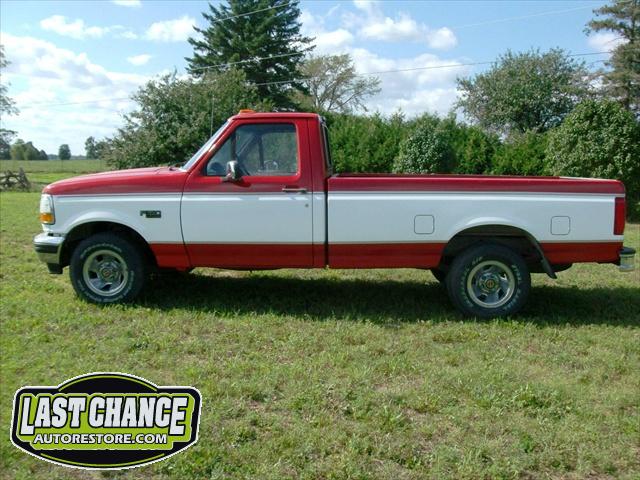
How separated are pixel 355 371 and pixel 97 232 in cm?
332

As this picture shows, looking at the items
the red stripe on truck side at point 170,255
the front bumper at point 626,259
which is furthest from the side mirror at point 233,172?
the front bumper at point 626,259

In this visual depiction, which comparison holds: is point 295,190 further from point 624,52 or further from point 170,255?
point 624,52

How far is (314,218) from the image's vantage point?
566cm

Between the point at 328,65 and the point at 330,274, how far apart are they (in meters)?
47.6

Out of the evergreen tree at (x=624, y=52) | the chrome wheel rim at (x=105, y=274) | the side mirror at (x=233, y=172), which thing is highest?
the evergreen tree at (x=624, y=52)

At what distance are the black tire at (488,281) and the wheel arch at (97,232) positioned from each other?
3.17 meters

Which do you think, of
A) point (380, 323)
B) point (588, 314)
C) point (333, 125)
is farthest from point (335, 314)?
point (333, 125)

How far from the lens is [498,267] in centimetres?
577

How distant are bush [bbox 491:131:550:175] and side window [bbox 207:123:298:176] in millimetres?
13954

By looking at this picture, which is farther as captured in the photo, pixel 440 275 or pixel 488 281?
pixel 440 275

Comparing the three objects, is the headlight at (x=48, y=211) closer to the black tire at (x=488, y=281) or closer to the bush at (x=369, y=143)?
the black tire at (x=488, y=281)

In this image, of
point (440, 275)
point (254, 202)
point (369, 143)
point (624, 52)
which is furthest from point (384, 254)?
point (624, 52)

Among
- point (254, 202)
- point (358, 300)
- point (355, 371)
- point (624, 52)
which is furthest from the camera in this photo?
point (624, 52)

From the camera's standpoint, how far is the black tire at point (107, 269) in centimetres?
585
